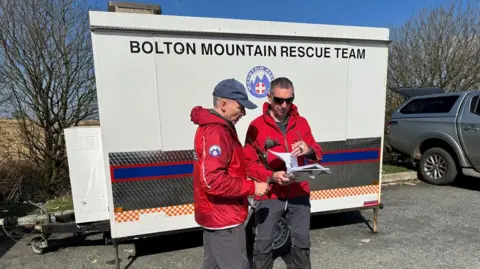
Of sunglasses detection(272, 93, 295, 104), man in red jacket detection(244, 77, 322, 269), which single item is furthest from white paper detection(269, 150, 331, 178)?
sunglasses detection(272, 93, 295, 104)

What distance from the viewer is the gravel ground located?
356cm

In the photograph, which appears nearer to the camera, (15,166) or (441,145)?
(15,166)

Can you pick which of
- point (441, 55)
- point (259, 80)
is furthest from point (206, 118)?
point (441, 55)

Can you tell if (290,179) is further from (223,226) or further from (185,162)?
(185,162)

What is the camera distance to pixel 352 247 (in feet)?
12.9

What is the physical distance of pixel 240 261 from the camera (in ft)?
6.77

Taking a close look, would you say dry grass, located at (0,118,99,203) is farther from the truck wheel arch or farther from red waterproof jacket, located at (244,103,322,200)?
the truck wheel arch

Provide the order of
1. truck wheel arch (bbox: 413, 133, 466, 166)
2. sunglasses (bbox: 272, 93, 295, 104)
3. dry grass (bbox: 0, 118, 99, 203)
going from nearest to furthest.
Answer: sunglasses (bbox: 272, 93, 295, 104) < dry grass (bbox: 0, 118, 99, 203) < truck wheel arch (bbox: 413, 133, 466, 166)

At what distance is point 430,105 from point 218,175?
269 inches

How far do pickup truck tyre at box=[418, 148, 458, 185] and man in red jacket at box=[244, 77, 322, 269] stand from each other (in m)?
5.23

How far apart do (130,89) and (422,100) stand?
6708 mm

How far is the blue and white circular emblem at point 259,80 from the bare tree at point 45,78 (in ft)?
14.1

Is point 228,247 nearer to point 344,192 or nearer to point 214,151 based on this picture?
point 214,151

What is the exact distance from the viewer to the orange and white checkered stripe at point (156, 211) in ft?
10.5
